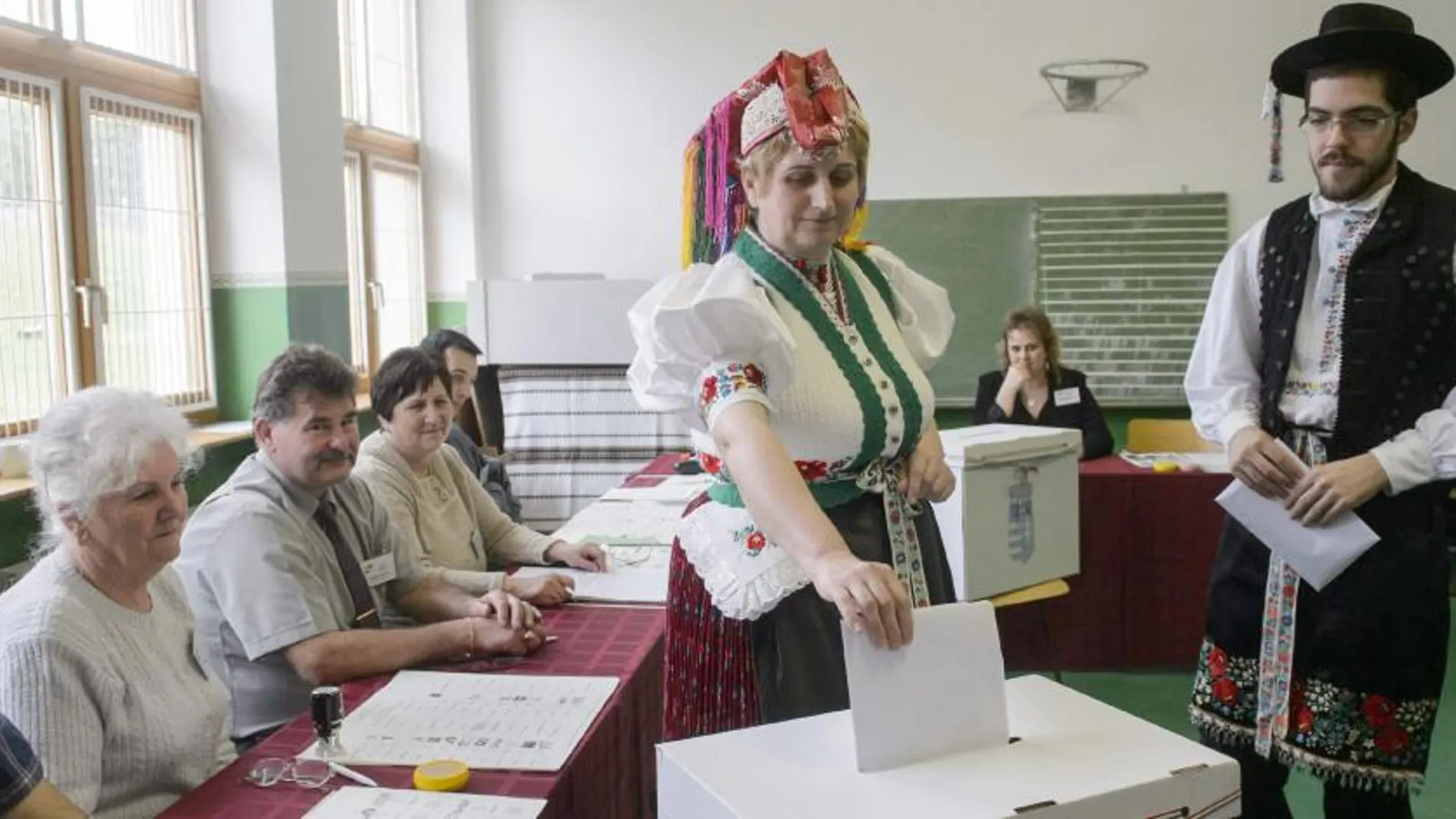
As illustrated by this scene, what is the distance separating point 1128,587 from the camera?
373cm

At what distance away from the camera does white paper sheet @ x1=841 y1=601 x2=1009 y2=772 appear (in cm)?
104

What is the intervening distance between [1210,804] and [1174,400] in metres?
4.90

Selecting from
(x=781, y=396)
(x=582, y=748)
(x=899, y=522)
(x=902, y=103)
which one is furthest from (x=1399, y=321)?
(x=902, y=103)

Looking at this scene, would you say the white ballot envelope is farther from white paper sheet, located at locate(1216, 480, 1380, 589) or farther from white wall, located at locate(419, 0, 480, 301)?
white wall, located at locate(419, 0, 480, 301)

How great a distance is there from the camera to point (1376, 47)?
1.61 meters

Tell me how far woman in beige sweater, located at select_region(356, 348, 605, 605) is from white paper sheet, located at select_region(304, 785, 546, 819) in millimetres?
1102

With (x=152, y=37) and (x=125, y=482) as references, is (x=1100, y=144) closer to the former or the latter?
(x=152, y=37)

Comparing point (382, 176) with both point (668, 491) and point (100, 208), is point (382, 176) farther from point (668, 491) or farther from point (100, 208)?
point (668, 491)

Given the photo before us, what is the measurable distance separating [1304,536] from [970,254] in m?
4.12

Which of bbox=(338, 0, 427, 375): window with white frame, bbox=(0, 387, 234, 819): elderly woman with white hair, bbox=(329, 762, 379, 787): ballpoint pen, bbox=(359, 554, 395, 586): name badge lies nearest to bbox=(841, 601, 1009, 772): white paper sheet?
bbox=(329, 762, 379, 787): ballpoint pen

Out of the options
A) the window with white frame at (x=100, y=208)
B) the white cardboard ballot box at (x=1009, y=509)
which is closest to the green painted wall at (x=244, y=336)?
the window with white frame at (x=100, y=208)

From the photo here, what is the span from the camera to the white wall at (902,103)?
5.48 meters

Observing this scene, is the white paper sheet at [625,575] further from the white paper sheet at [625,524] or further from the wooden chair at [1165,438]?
the wooden chair at [1165,438]

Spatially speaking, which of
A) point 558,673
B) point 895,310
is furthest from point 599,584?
point 895,310
